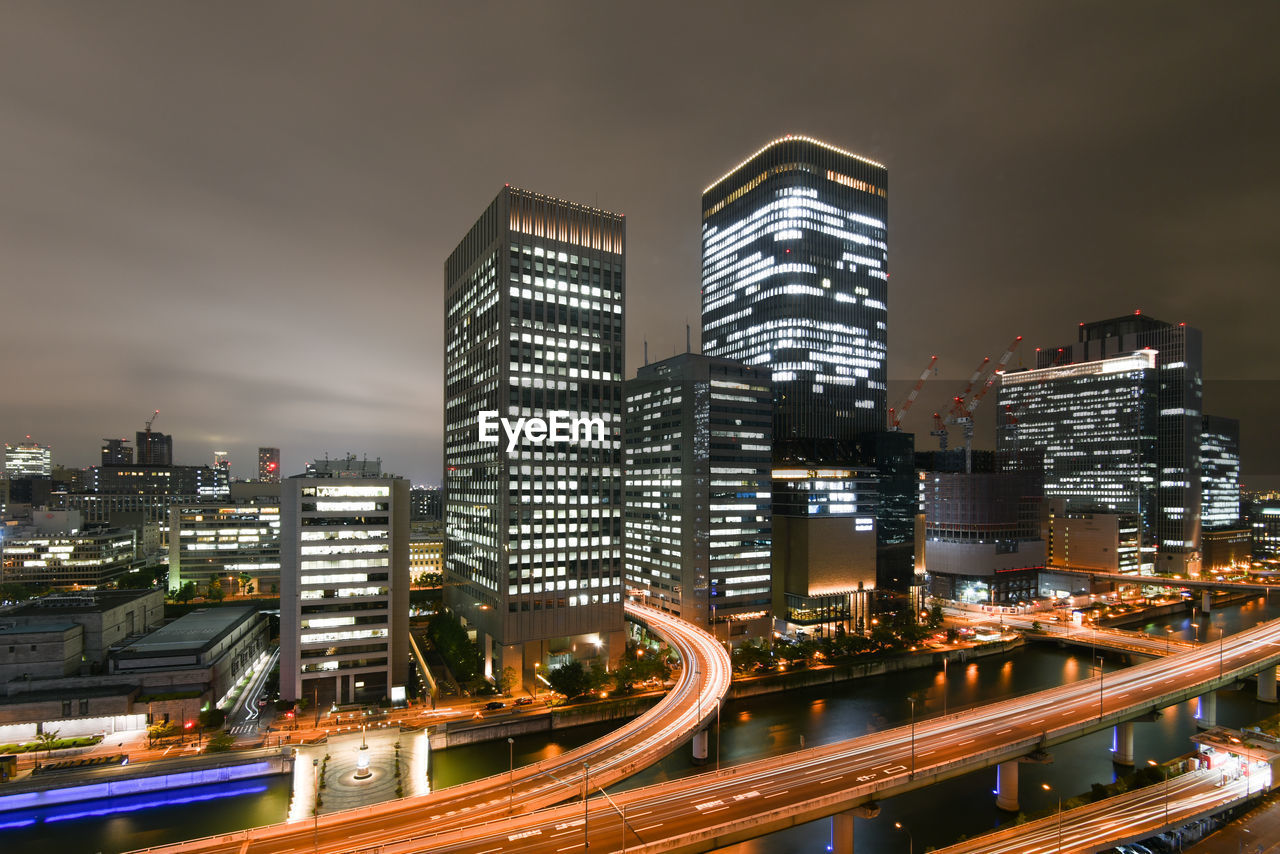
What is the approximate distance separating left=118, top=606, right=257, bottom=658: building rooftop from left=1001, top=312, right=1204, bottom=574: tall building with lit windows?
587 ft

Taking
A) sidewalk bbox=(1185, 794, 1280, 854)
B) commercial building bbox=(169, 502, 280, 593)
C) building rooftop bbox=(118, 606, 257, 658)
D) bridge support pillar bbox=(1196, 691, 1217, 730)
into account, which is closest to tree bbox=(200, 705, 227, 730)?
building rooftop bbox=(118, 606, 257, 658)

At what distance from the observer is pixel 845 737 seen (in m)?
60.0

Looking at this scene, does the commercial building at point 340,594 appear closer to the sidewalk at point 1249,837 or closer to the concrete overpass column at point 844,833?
the concrete overpass column at point 844,833

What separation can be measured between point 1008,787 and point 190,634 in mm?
76607

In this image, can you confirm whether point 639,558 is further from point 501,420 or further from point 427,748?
point 427,748

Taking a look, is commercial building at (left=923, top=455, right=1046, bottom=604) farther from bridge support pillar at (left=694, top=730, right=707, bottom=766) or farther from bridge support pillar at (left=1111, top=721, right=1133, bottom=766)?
bridge support pillar at (left=694, top=730, right=707, bottom=766)

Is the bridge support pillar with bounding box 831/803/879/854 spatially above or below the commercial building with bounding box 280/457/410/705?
below

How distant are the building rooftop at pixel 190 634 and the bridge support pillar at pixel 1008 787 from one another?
69604mm

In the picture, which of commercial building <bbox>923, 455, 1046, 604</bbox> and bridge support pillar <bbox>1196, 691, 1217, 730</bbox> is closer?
bridge support pillar <bbox>1196, 691, 1217, 730</bbox>

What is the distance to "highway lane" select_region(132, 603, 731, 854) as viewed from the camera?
36.0m

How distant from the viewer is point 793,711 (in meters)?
67.7

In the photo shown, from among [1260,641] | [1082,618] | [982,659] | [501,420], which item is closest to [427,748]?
[501,420]

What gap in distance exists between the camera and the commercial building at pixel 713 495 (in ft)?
314

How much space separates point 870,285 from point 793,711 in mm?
106531
